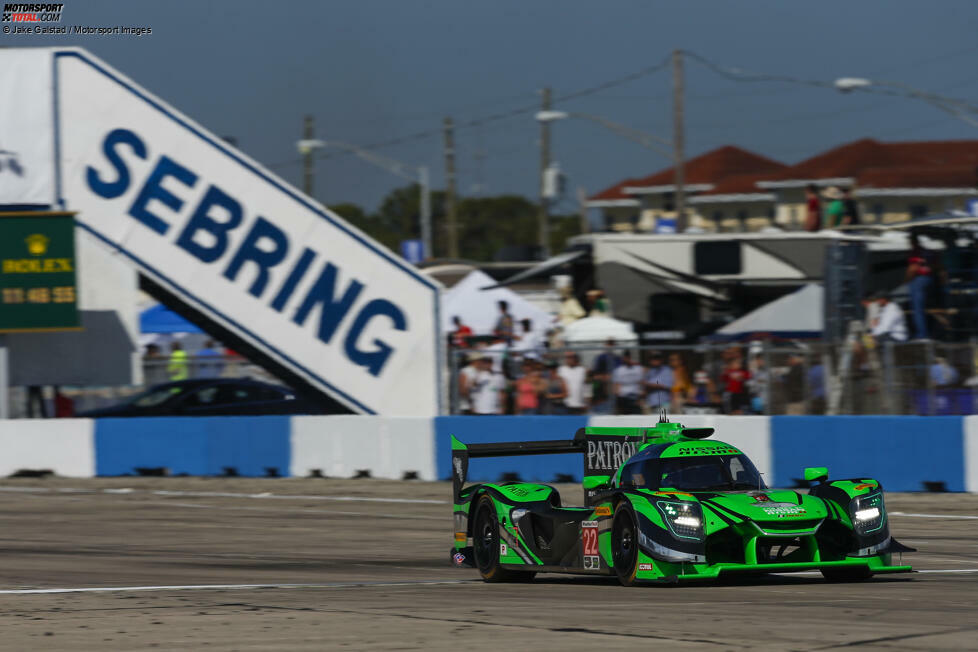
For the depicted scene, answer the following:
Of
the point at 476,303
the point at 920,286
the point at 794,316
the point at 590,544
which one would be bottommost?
the point at 590,544

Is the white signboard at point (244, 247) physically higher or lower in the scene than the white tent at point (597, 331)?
higher

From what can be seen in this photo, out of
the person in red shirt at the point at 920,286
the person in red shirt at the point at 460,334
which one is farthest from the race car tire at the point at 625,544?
the person in red shirt at the point at 460,334

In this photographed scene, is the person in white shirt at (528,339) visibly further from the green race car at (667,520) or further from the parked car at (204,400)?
the green race car at (667,520)

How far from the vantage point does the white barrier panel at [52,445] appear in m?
22.4

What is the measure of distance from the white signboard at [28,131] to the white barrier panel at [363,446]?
6.30 m

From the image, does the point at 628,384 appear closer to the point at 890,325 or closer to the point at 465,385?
the point at 465,385

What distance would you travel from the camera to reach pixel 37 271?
23188mm

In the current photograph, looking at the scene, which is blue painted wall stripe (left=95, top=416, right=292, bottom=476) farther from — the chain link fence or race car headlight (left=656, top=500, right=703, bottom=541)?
race car headlight (left=656, top=500, right=703, bottom=541)

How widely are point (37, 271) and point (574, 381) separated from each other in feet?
29.7

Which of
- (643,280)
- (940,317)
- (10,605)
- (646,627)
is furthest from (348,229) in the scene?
(646,627)

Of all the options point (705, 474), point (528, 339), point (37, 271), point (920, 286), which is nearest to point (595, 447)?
point (705, 474)

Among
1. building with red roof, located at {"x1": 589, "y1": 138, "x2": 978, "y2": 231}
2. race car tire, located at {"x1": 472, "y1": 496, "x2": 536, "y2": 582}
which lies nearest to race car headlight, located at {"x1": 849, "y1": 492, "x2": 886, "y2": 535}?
race car tire, located at {"x1": 472, "y1": 496, "x2": 536, "y2": 582}

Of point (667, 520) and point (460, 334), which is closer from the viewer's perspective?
point (667, 520)

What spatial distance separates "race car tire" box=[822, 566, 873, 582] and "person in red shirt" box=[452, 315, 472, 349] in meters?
16.0
